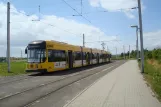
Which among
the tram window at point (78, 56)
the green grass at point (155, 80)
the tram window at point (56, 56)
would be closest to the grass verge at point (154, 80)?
the green grass at point (155, 80)

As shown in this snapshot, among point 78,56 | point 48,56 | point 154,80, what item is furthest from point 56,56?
point 154,80

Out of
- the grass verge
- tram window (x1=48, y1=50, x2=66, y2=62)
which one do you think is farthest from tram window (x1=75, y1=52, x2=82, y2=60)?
the grass verge

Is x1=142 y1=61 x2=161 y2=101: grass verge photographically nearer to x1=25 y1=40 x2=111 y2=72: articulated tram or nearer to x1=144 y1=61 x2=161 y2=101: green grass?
x1=144 y1=61 x2=161 y2=101: green grass

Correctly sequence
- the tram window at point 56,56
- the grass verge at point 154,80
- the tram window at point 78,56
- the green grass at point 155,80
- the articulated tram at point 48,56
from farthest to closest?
the tram window at point 78,56 < the tram window at point 56,56 < the articulated tram at point 48,56 < the green grass at point 155,80 < the grass verge at point 154,80

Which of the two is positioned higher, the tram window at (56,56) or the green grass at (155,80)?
the tram window at (56,56)

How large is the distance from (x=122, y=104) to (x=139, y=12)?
1891 cm

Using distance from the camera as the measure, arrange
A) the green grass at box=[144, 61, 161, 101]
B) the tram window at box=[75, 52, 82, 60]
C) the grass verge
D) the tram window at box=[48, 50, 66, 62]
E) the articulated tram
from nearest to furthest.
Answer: the grass verge < the green grass at box=[144, 61, 161, 101] < the articulated tram < the tram window at box=[48, 50, 66, 62] < the tram window at box=[75, 52, 82, 60]

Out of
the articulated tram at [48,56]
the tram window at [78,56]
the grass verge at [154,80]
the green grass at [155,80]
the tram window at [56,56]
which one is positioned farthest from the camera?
the tram window at [78,56]

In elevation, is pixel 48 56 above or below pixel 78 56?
below

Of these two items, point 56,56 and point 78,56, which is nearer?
point 56,56

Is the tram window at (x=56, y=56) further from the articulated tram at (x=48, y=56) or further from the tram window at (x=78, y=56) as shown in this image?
the tram window at (x=78, y=56)

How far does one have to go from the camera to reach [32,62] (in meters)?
27.1

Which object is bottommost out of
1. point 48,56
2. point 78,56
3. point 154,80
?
point 154,80

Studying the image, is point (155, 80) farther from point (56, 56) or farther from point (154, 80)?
point (56, 56)
